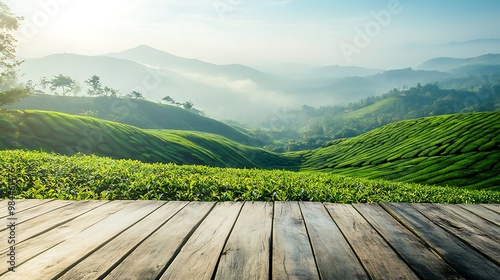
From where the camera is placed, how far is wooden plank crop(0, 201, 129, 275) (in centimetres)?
302

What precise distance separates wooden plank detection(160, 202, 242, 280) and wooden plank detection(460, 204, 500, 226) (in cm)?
352

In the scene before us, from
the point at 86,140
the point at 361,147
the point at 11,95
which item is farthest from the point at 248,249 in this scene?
the point at 361,147

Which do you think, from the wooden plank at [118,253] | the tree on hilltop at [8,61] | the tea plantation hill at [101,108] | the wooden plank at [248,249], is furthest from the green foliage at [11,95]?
the tea plantation hill at [101,108]

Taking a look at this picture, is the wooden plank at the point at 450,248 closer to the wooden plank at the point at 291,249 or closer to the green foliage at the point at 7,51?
the wooden plank at the point at 291,249

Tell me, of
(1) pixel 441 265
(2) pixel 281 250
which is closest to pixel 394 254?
(1) pixel 441 265

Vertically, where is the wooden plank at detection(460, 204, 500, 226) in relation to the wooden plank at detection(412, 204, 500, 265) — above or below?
below

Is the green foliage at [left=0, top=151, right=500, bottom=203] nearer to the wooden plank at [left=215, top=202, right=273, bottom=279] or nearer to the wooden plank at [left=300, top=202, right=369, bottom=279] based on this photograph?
the wooden plank at [left=215, top=202, right=273, bottom=279]

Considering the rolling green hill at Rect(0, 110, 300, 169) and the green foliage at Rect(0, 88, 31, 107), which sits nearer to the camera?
the rolling green hill at Rect(0, 110, 300, 169)

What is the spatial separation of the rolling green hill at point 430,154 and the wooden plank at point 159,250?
70.0 m

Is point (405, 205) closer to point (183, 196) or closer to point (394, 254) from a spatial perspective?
point (394, 254)

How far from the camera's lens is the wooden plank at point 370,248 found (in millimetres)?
2701

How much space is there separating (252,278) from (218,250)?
2.14 feet

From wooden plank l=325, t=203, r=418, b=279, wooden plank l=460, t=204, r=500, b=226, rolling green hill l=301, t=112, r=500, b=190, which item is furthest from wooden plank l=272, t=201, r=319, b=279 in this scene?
rolling green hill l=301, t=112, r=500, b=190

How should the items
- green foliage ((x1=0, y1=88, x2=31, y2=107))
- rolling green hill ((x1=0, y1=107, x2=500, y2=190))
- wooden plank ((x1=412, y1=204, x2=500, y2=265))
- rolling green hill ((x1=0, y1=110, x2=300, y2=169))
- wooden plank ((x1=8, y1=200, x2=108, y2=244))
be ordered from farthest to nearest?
rolling green hill ((x1=0, y1=107, x2=500, y2=190)) → green foliage ((x1=0, y1=88, x2=31, y2=107)) → rolling green hill ((x1=0, y1=110, x2=300, y2=169)) → wooden plank ((x1=8, y1=200, x2=108, y2=244)) → wooden plank ((x1=412, y1=204, x2=500, y2=265))
